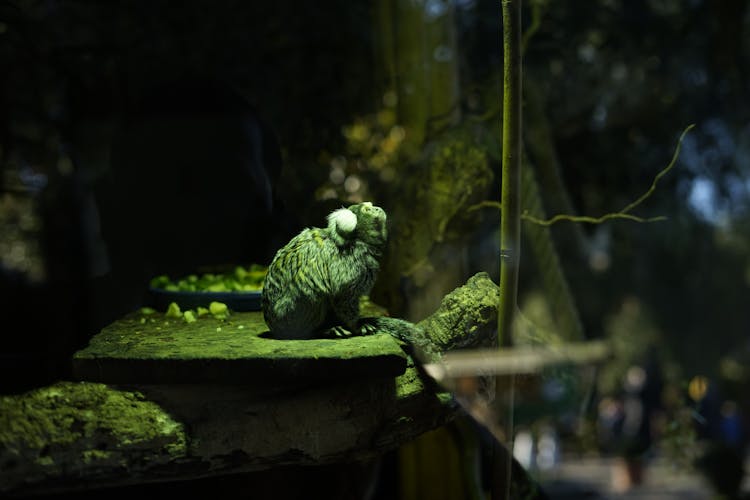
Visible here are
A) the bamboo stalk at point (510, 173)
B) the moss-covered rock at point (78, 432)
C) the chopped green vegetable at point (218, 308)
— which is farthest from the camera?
the chopped green vegetable at point (218, 308)

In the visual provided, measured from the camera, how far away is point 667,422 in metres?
2.40

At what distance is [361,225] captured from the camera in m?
1.35

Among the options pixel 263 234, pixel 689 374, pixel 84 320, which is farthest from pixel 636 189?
pixel 84 320

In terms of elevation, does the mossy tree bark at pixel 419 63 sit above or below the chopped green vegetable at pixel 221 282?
above

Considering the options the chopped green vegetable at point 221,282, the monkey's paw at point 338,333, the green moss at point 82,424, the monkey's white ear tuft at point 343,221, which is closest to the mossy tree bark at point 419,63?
the chopped green vegetable at point 221,282

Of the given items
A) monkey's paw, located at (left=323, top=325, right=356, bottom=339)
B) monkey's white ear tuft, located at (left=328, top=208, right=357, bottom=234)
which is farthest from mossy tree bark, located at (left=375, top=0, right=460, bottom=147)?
monkey's paw, located at (left=323, top=325, right=356, bottom=339)

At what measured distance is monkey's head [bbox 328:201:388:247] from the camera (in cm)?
134

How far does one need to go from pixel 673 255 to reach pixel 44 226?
83.3 inches

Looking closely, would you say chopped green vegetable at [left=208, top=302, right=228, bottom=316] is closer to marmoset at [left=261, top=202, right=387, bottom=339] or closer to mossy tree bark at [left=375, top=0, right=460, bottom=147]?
marmoset at [left=261, top=202, right=387, bottom=339]

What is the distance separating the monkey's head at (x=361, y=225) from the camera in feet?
4.40

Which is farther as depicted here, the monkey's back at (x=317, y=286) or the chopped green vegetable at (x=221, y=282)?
the chopped green vegetable at (x=221, y=282)

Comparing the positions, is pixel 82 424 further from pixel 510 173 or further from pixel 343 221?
pixel 510 173

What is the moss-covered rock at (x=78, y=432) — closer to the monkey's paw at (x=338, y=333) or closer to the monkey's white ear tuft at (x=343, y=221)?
the monkey's paw at (x=338, y=333)

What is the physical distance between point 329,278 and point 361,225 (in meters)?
0.12
